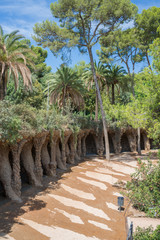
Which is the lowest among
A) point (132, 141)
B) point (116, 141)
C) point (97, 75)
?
point (132, 141)

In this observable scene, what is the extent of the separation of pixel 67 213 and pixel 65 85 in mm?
14615

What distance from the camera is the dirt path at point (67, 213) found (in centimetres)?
862

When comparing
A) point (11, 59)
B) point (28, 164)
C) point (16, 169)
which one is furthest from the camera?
point (11, 59)

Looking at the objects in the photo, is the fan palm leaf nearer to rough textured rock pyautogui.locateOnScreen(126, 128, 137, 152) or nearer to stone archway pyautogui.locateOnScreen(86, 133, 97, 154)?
stone archway pyautogui.locateOnScreen(86, 133, 97, 154)

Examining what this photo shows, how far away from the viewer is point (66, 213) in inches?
419

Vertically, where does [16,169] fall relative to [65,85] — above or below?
below

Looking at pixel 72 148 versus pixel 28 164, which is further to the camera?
pixel 72 148

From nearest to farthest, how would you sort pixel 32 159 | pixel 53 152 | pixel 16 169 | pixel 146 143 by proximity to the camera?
pixel 16 169, pixel 32 159, pixel 53 152, pixel 146 143

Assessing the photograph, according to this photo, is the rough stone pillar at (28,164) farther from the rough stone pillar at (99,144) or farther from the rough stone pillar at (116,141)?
the rough stone pillar at (116,141)

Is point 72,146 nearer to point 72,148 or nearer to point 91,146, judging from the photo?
point 72,148

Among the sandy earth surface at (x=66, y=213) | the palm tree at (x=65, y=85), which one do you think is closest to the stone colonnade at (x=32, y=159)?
the sandy earth surface at (x=66, y=213)

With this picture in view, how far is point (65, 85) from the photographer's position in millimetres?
22531

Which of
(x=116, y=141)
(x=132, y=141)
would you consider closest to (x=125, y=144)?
(x=132, y=141)

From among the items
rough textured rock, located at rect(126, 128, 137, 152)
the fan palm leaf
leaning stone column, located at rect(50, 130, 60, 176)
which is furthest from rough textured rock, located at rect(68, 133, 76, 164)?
rough textured rock, located at rect(126, 128, 137, 152)
